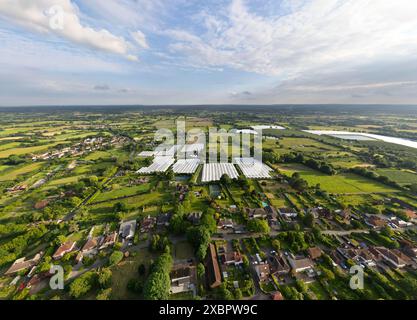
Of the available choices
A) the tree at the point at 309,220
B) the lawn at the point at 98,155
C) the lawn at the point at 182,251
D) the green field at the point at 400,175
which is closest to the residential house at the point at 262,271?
the lawn at the point at 182,251

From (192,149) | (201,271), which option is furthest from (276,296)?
(192,149)

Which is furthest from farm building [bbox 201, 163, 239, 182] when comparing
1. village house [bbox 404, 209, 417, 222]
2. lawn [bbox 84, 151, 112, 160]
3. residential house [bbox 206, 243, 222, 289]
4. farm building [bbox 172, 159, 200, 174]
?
lawn [bbox 84, 151, 112, 160]

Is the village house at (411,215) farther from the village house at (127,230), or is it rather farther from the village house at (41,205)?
the village house at (41,205)

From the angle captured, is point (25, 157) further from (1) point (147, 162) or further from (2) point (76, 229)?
(2) point (76, 229)

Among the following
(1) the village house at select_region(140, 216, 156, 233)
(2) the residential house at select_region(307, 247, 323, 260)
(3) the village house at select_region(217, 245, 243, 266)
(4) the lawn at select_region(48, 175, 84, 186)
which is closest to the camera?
(3) the village house at select_region(217, 245, 243, 266)

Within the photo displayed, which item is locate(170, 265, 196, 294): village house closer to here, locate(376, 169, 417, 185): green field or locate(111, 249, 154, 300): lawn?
locate(111, 249, 154, 300): lawn
